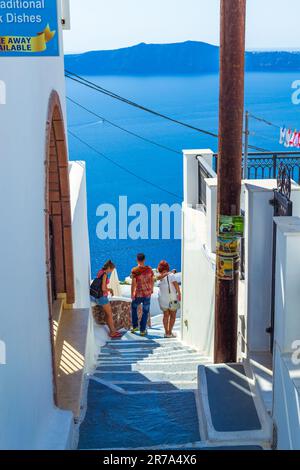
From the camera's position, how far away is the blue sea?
26.0 m

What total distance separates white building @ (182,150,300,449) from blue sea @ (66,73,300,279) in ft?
24.7

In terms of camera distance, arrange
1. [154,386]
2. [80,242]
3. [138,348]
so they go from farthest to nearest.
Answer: [80,242] < [138,348] < [154,386]

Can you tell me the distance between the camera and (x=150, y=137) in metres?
44.8

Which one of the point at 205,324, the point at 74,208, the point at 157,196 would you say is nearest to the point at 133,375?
the point at 205,324

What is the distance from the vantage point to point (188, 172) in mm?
Result: 11086

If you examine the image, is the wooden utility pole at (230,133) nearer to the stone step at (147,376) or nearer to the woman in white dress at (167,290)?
the stone step at (147,376)

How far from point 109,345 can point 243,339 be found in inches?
144

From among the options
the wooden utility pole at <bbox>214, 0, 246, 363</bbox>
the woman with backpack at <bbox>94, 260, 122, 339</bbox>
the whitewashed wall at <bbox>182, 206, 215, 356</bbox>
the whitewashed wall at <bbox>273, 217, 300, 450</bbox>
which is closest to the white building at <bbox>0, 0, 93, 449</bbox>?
the wooden utility pole at <bbox>214, 0, 246, 363</bbox>

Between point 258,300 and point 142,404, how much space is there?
1.40 meters

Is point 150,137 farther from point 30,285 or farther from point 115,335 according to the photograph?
point 30,285

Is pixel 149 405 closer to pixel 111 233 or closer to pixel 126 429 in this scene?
pixel 126 429

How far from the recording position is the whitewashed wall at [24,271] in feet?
14.0

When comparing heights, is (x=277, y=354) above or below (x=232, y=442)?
above

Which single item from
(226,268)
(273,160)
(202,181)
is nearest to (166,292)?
(202,181)
